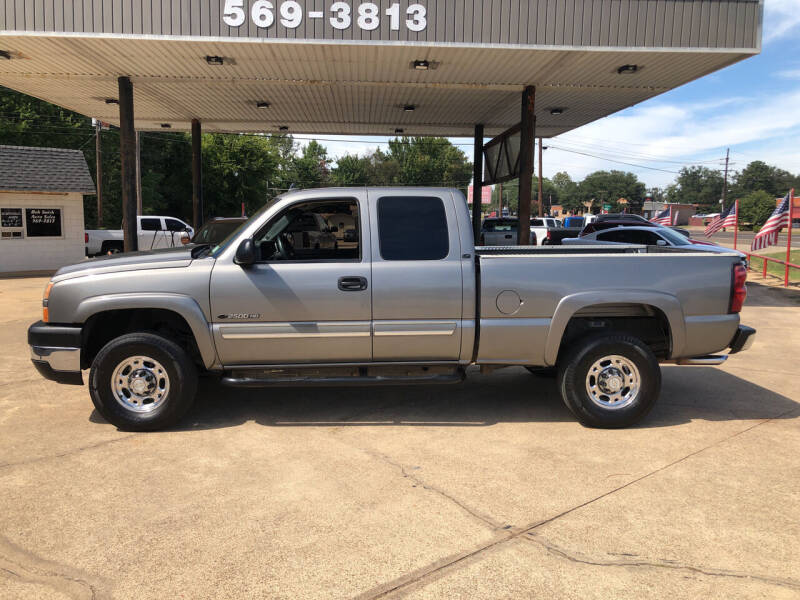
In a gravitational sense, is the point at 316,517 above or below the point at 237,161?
below

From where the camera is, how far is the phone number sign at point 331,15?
930 centimetres

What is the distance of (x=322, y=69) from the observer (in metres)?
11.4

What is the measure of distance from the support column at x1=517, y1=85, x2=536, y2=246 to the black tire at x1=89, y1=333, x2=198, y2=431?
8.84 metres

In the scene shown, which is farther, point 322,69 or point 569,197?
point 569,197

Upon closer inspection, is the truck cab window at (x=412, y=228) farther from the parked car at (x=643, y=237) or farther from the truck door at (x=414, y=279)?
the parked car at (x=643, y=237)

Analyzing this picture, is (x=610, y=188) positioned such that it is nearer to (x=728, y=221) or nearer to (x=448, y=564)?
(x=728, y=221)

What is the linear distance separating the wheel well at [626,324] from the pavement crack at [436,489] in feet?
6.61

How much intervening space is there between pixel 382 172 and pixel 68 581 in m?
92.8

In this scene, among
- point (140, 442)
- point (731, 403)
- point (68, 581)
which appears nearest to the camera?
point (68, 581)

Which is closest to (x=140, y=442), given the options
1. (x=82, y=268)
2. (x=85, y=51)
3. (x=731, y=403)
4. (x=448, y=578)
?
(x=82, y=268)

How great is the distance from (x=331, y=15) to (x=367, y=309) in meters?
6.20

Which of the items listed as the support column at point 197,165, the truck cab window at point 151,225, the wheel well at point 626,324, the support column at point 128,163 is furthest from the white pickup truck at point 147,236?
the wheel well at point 626,324

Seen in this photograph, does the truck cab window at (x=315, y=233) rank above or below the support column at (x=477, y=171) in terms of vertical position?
below

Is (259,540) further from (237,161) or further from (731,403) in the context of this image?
(237,161)
